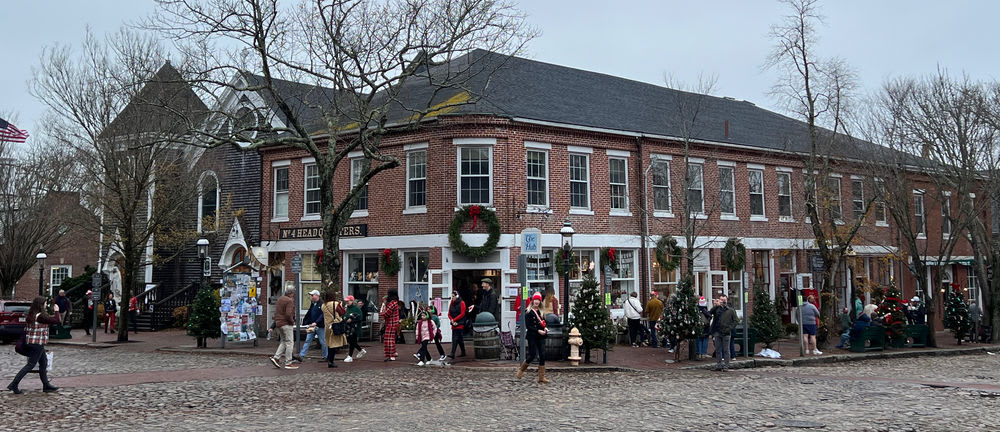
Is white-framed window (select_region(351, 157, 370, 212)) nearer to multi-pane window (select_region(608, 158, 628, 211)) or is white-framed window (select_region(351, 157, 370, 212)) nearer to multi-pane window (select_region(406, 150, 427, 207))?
multi-pane window (select_region(406, 150, 427, 207))

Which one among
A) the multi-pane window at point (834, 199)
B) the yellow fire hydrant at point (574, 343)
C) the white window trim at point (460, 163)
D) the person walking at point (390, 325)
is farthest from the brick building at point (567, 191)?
the yellow fire hydrant at point (574, 343)

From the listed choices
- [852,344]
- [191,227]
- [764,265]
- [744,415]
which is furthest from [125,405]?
[764,265]

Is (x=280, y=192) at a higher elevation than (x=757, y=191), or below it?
below

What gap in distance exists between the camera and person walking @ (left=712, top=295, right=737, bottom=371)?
17.8 meters

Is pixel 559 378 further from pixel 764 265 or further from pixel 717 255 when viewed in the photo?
pixel 764 265

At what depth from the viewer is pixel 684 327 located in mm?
18875

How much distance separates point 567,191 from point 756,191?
341 inches

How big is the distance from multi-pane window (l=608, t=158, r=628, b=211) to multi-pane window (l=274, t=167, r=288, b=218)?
1087 centimetres

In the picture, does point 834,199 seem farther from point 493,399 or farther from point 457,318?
point 493,399

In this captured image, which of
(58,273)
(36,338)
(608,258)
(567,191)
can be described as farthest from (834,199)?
(58,273)

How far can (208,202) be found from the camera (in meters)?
30.9

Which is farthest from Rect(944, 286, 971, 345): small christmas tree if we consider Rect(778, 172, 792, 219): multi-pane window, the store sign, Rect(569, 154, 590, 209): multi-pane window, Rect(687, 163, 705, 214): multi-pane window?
the store sign

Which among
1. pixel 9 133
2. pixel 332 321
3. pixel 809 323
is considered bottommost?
pixel 809 323

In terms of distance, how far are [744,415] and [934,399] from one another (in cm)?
375
